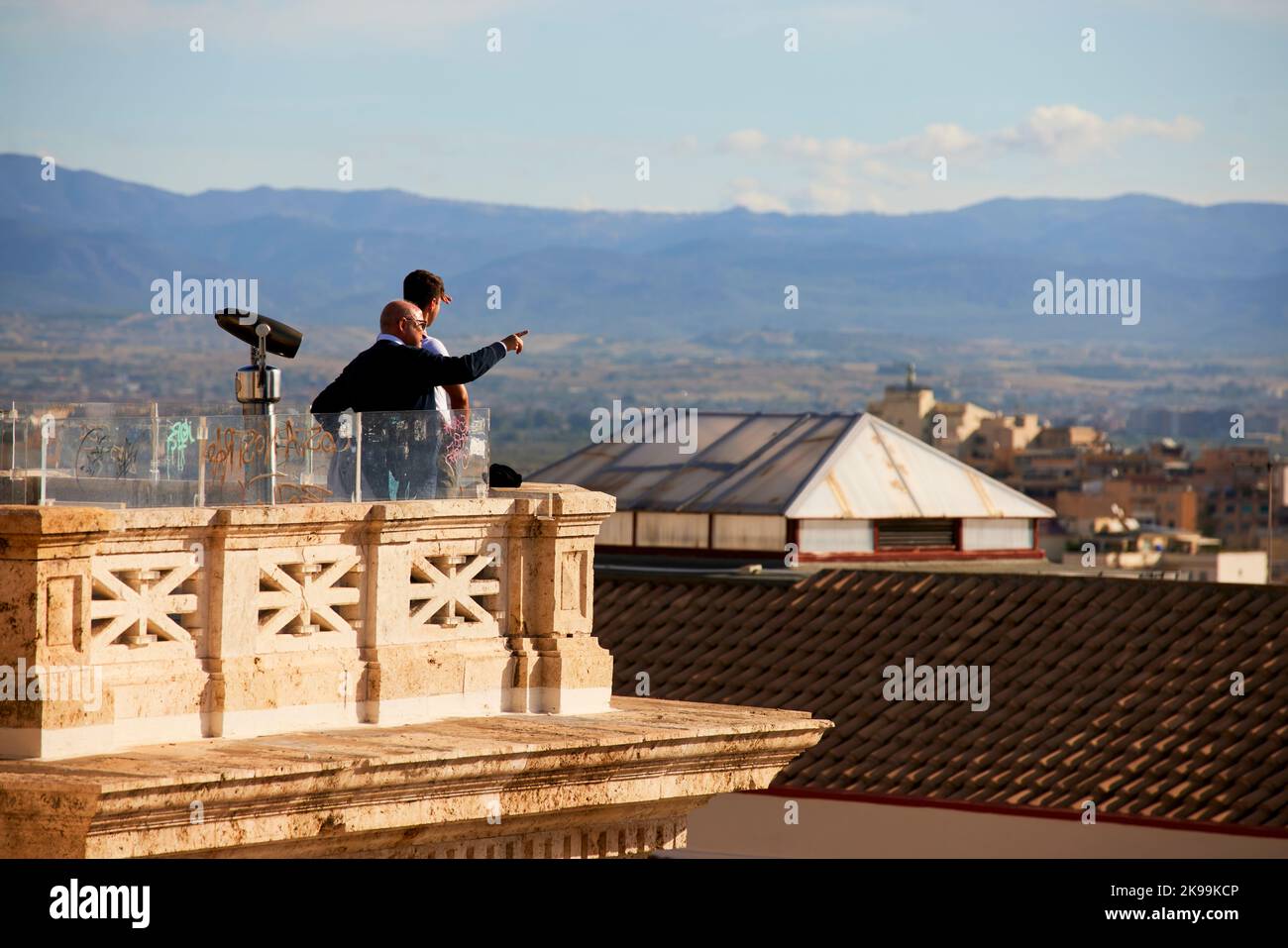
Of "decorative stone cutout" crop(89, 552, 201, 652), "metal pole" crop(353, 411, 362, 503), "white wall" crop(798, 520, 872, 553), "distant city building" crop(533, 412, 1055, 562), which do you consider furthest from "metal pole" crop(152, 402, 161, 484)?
"white wall" crop(798, 520, 872, 553)

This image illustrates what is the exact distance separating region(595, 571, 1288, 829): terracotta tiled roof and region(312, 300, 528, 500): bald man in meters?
12.8

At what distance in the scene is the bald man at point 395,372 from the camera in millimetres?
11484

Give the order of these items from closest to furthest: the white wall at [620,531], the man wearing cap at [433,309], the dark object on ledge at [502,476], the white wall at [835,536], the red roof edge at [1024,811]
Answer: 1. the man wearing cap at [433,309]
2. the dark object on ledge at [502,476]
3. the red roof edge at [1024,811]
4. the white wall at [835,536]
5. the white wall at [620,531]

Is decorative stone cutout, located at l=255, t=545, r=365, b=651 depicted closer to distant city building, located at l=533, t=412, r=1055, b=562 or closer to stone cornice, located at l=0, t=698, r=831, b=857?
stone cornice, located at l=0, t=698, r=831, b=857

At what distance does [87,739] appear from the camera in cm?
958

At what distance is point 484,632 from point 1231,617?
14824 millimetres

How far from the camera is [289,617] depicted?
1048 cm

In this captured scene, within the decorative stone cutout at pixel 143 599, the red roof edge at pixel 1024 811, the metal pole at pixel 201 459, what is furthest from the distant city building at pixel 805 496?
the decorative stone cutout at pixel 143 599

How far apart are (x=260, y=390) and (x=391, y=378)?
77cm

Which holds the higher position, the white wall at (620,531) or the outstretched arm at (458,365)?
the outstretched arm at (458,365)

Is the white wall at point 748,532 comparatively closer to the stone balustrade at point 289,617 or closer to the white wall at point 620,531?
the white wall at point 620,531

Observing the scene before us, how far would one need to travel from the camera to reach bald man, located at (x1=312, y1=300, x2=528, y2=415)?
37.7ft

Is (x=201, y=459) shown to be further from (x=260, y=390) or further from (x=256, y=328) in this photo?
(x=256, y=328)
